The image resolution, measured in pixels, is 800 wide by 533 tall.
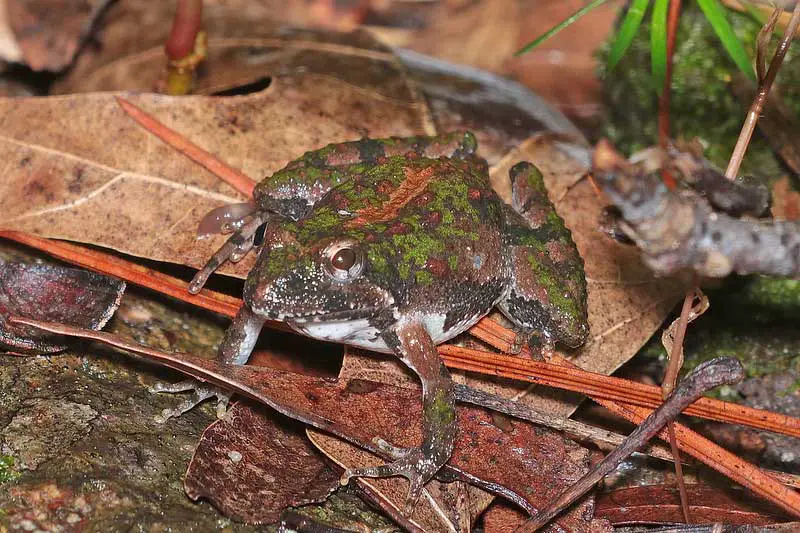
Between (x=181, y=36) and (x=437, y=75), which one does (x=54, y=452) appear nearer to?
(x=181, y=36)

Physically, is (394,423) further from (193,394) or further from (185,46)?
(185,46)

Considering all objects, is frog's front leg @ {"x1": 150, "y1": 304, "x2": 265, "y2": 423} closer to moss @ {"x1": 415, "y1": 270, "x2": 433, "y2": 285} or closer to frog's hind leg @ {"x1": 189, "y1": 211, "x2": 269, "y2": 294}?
frog's hind leg @ {"x1": 189, "y1": 211, "x2": 269, "y2": 294}

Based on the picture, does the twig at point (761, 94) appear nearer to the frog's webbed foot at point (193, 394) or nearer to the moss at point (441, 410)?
the moss at point (441, 410)

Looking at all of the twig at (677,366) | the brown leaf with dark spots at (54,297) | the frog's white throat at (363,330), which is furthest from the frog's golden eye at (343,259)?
the twig at (677,366)

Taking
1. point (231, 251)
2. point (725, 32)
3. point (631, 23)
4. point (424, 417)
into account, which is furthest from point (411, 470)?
point (725, 32)

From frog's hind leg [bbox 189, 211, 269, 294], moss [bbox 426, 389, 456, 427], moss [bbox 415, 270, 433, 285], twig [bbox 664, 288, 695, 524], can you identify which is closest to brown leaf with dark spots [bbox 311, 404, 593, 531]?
moss [bbox 426, 389, 456, 427]

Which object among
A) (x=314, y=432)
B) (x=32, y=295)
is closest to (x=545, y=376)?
(x=314, y=432)
